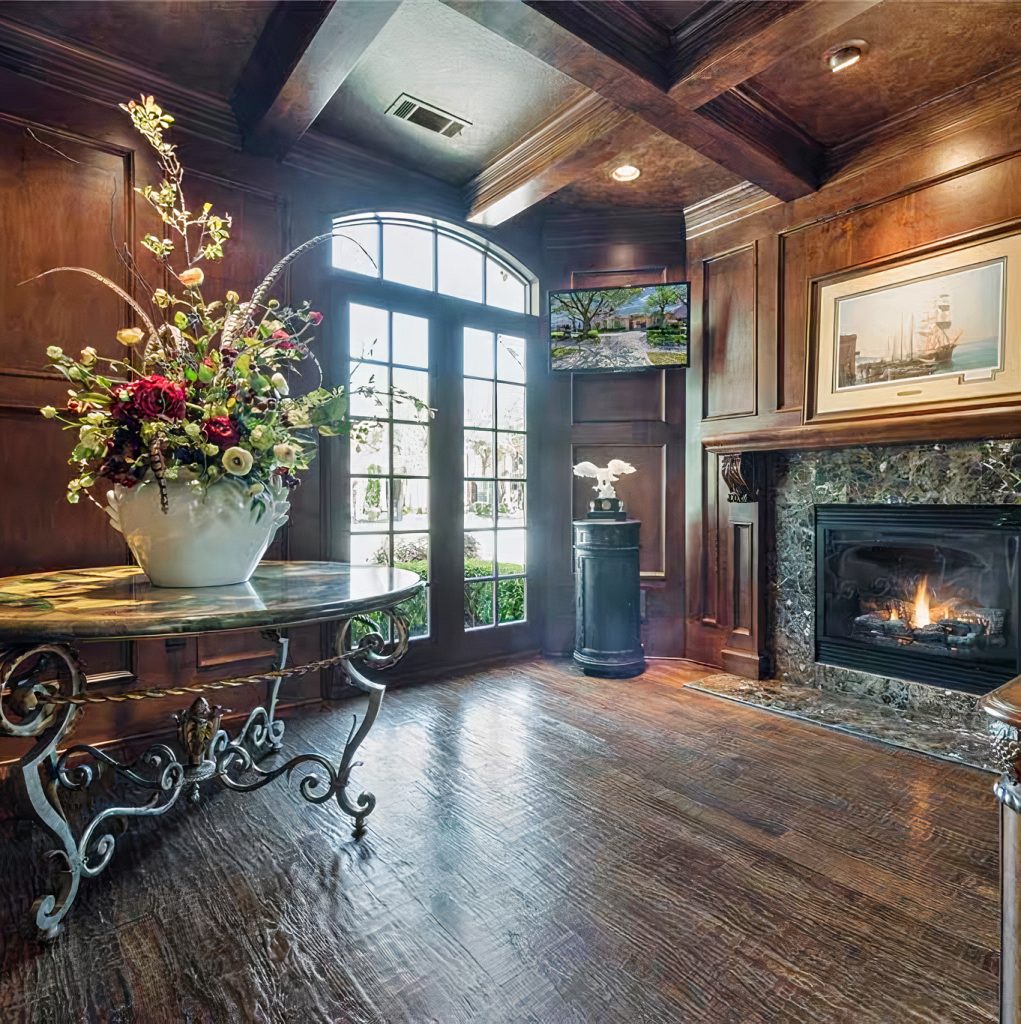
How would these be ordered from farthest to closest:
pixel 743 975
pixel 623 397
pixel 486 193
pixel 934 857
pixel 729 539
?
1. pixel 623 397
2. pixel 729 539
3. pixel 486 193
4. pixel 934 857
5. pixel 743 975

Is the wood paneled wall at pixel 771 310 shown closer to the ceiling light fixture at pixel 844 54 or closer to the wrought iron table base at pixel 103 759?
the ceiling light fixture at pixel 844 54

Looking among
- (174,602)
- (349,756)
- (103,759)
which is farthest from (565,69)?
(103,759)

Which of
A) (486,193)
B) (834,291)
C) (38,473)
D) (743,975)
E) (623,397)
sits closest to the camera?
(743,975)

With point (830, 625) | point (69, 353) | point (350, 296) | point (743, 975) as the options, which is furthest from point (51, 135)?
point (830, 625)

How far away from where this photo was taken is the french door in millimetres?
3379

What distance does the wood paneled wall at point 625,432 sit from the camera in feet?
13.1

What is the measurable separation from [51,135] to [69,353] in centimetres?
86

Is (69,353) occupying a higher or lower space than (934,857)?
higher

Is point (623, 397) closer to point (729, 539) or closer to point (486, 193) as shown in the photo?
point (729, 539)

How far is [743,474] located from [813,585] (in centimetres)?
73

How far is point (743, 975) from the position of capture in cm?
134

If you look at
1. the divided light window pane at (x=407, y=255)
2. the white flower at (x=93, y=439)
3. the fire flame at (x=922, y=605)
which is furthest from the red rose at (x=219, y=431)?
the fire flame at (x=922, y=605)

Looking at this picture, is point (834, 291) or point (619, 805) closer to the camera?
point (619, 805)

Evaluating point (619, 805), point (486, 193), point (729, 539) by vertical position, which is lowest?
point (619, 805)
